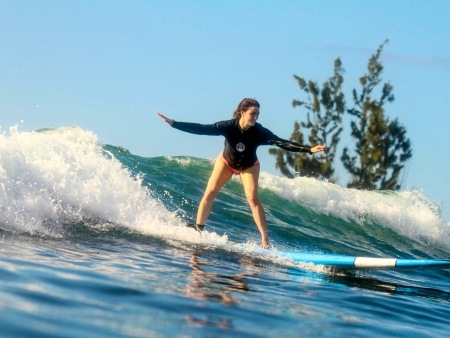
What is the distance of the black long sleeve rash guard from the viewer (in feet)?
29.8

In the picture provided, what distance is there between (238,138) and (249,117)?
31cm

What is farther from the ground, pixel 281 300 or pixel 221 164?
pixel 221 164

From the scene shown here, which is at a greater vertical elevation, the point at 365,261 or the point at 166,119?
the point at 166,119

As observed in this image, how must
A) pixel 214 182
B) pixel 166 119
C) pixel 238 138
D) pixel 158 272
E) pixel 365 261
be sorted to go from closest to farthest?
pixel 158 272 < pixel 365 261 < pixel 166 119 < pixel 238 138 < pixel 214 182

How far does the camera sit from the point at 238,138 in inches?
363

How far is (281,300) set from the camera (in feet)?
18.2

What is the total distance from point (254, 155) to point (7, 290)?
17.3 feet

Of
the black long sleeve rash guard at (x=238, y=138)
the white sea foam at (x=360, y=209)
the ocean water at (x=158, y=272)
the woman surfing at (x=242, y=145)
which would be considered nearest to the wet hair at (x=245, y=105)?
the woman surfing at (x=242, y=145)

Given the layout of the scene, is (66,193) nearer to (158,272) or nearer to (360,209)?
(158,272)

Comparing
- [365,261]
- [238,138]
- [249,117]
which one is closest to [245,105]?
[249,117]

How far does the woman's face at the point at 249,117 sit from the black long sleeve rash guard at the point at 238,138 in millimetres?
76

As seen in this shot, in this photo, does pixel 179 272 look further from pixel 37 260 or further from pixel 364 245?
pixel 364 245

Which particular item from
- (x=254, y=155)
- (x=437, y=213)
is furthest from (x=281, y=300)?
(x=437, y=213)

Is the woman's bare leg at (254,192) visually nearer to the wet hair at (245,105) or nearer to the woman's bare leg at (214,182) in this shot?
the woman's bare leg at (214,182)
